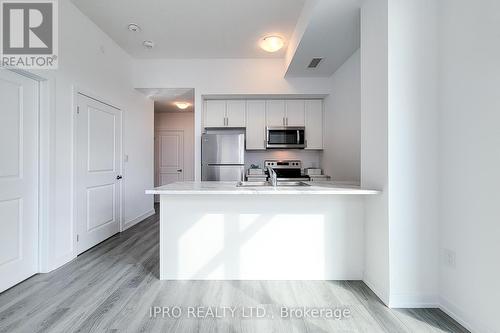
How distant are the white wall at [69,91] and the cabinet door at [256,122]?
6.71ft

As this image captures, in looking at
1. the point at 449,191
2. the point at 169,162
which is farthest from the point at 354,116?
the point at 169,162

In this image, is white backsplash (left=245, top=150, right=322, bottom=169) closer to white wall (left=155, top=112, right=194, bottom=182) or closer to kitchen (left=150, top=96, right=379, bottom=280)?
white wall (left=155, top=112, right=194, bottom=182)

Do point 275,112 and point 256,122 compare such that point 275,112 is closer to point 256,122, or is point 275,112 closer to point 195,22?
point 256,122

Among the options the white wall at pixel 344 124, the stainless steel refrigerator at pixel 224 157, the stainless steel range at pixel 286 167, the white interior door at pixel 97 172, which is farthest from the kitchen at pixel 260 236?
the stainless steel range at pixel 286 167

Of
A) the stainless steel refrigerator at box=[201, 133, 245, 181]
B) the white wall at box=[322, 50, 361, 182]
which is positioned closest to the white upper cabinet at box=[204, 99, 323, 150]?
the white wall at box=[322, 50, 361, 182]

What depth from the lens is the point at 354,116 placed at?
3.46m

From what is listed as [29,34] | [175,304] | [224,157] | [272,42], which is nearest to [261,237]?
[175,304]

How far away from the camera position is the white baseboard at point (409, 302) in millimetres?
1912

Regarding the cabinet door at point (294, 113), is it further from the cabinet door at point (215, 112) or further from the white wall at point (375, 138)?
the white wall at point (375, 138)

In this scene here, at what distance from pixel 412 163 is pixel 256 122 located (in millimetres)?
3027

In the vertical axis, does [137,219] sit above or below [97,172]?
below

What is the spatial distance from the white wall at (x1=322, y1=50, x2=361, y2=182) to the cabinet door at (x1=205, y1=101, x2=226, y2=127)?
1855mm

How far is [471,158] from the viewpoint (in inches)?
65.7

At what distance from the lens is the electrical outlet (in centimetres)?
179
